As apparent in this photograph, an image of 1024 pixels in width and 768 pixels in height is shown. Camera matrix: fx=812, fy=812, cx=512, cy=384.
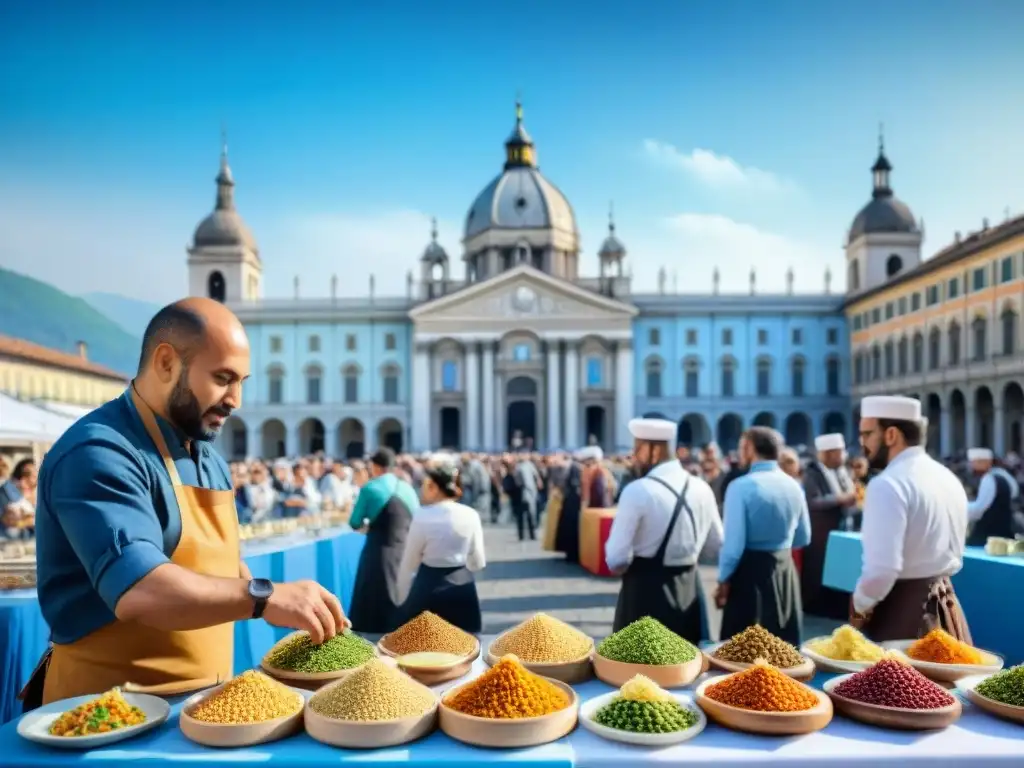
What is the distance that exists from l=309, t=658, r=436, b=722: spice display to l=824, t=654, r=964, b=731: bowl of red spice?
1.22 m

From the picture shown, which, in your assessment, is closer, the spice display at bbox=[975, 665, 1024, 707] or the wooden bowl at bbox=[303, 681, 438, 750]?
the wooden bowl at bbox=[303, 681, 438, 750]

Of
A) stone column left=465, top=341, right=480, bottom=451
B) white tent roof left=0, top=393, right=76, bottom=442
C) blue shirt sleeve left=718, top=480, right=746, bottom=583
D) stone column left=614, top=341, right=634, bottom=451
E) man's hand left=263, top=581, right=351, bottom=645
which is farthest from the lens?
stone column left=465, top=341, right=480, bottom=451

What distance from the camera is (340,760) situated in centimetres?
205

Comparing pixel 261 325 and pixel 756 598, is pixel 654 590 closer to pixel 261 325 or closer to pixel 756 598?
pixel 756 598

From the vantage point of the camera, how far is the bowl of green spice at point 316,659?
102 inches

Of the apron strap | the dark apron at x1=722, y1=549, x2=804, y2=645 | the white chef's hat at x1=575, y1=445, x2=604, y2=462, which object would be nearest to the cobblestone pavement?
the white chef's hat at x1=575, y1=445, x2=604, y2=462

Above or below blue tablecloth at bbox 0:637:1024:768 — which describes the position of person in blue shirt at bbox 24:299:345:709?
above

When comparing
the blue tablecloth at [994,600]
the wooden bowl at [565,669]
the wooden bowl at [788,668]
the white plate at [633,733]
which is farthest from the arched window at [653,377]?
the white plate at [633,733]

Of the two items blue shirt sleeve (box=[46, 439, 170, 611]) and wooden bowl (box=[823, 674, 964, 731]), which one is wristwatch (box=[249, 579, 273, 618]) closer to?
blue shirt sleeve (box=[46, 439, 170, 611])

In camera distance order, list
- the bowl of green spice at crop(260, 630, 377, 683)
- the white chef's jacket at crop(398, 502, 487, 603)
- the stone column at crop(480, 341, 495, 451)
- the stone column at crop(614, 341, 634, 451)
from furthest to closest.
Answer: the stone column at crop(480, 341, 495, 451) → the stone column at crop(614, 341, 634, 451) → the white chef's jacket at crop(398, 502, 487, 603) → the bowl of green spice at crop(260, 630, 377, 683)

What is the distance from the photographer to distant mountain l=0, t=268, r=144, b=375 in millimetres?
160250

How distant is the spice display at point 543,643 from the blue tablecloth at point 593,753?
1.84ft

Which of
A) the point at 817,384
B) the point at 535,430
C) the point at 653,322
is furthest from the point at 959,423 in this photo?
the point at 535,430

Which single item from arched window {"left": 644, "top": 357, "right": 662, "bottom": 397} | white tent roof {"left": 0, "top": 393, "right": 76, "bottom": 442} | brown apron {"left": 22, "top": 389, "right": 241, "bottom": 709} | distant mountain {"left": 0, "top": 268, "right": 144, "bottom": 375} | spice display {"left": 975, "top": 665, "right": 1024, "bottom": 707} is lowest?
spice display {"left": 975, "top": 665, "right": 1024, "bottom": 707}
